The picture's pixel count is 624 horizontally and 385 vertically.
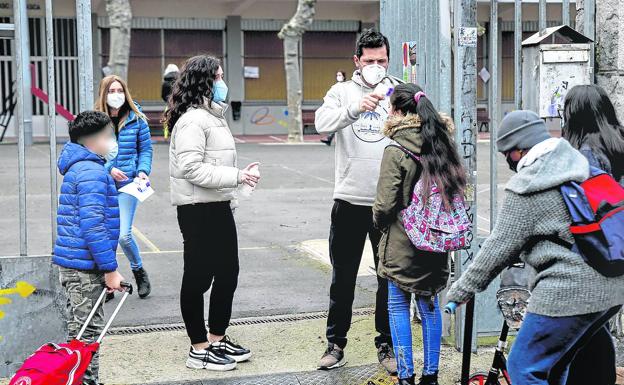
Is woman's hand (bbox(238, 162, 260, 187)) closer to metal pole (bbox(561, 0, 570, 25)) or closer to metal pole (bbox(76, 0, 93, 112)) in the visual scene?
metal pole (bbox(76, 0, 93, 112))

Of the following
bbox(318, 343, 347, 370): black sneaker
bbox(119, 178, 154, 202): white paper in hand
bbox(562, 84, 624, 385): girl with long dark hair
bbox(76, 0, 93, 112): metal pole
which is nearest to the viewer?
bbox(562, 84, 624, 385): girl with long dark hair

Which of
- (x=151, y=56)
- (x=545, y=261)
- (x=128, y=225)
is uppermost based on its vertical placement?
(x=151, y=56)

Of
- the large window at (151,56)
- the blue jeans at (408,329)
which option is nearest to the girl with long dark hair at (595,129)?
the blue jeans at (408,329)

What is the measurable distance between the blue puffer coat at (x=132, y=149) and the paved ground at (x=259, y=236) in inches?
42.7

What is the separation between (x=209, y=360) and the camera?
222 inches

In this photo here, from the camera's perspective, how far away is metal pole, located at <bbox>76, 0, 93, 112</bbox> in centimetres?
535

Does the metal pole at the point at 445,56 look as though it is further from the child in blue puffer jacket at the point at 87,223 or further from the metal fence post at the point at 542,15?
the child in blue puffer jacket at the point at 87,223

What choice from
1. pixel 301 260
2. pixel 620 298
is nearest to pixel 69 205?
pixel 620 298

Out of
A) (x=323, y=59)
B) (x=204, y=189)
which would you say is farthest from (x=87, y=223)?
(x=323, y=59)

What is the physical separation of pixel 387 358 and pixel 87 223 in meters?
2.04

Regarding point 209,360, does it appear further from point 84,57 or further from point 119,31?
point 119,31

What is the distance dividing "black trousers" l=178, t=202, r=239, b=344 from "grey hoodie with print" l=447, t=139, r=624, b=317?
2253 mm

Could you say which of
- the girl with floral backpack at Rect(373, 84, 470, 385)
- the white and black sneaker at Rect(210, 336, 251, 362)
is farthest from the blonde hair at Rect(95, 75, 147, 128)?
the girl with floral backpack at Rect(373, 84, 470, 385)

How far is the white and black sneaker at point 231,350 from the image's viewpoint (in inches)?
226
